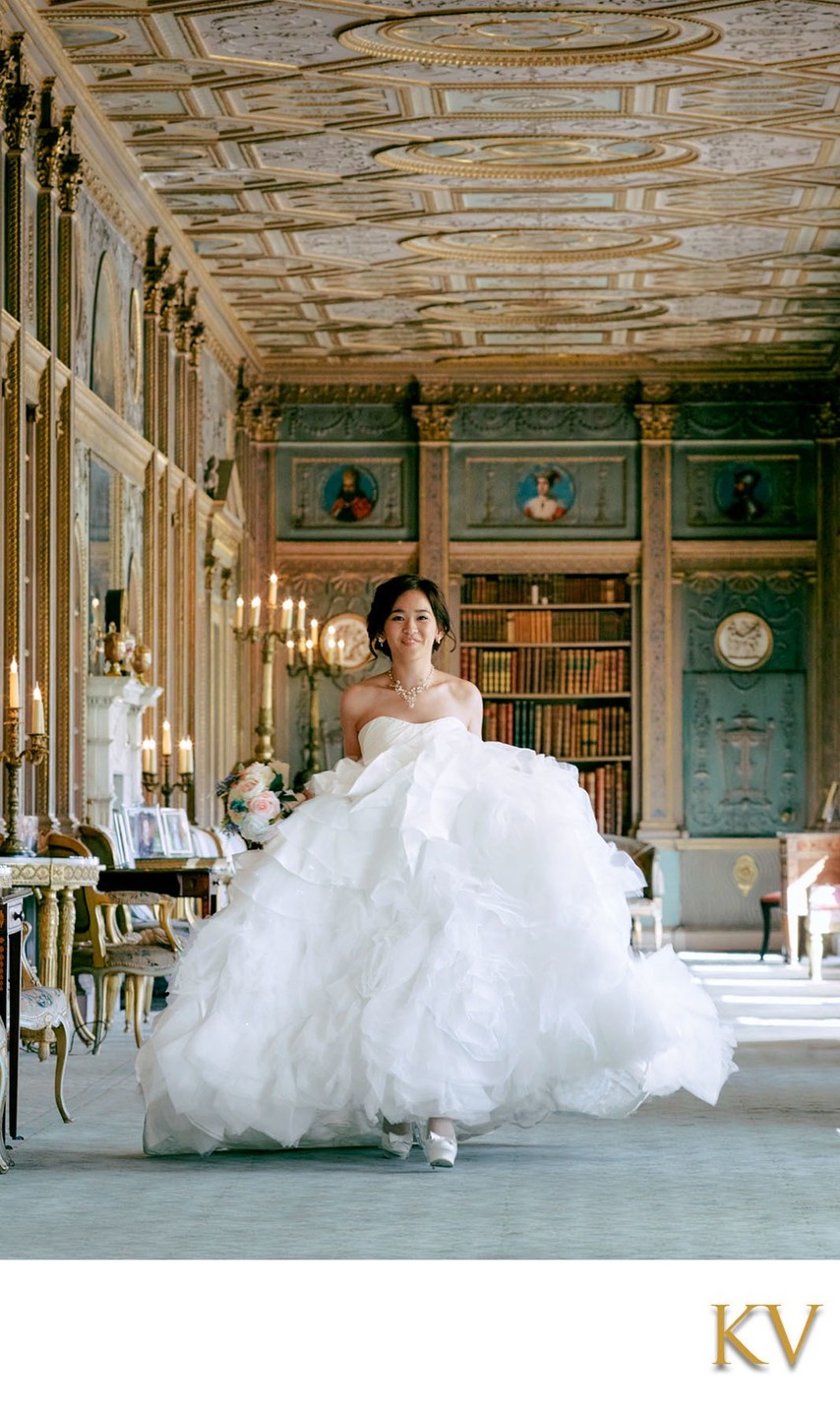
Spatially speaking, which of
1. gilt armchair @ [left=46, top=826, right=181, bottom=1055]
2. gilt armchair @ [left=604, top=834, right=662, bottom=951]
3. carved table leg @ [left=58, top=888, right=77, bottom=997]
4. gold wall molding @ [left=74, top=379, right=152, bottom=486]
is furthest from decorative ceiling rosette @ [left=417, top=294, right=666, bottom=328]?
carved table leg @ [left=58, top=888, right=77, bottom=997]

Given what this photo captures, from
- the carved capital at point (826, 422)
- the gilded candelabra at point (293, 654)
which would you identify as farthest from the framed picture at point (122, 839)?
the carved capital at point (826, 422)

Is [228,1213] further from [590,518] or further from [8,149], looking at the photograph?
[590,518]

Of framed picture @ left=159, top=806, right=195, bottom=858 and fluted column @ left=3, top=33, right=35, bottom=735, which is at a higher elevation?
fluted column @ left=3, top=33, right=35, bottom=735

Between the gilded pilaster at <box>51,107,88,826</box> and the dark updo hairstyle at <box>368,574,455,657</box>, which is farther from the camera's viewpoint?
the gilded pilaster at <box>51,107,88,826</box>

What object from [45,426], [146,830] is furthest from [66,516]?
[146,830]

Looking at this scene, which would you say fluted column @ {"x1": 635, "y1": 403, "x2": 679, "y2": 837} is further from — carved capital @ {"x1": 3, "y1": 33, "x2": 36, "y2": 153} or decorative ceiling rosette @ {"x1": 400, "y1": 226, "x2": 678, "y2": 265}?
carved capital @ {"x1": 3, "y1": 33, "x2": 36, "y2": 153}

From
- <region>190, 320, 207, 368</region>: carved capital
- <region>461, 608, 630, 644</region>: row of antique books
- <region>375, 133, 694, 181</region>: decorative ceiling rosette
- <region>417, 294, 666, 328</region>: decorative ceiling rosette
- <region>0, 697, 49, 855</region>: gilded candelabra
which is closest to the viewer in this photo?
<region>0, 697, 49, 855</region>: gilded candelabra

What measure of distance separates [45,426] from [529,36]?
284 centimetres

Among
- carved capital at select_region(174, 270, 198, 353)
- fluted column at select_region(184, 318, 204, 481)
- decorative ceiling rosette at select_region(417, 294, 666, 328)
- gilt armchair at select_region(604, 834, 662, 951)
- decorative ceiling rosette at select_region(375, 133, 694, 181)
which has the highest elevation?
decorative ceiling rosette at select_region(375, 133, 694, 181)

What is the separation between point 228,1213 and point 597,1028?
46.9 inches

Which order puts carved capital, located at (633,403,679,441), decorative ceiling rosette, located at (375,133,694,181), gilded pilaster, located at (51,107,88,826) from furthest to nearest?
carved capital, located at (633,403,679,441)
decorative ceiling rosette, located at (375,133,694,181)
gilded pilaster, located at (51,107,88,826)

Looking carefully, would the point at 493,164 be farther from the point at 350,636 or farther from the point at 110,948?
the point at 350,636

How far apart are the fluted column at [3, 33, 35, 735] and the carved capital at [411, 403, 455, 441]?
25.8 feet

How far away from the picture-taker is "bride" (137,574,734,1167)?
5.23 metres
